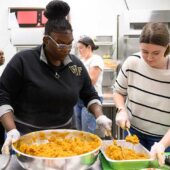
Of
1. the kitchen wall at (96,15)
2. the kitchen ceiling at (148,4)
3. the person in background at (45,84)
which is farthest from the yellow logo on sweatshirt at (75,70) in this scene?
the kitchen ceiling at (148,4)

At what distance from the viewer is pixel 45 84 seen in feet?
4.87

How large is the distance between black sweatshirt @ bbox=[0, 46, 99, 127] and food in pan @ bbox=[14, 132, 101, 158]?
152mm

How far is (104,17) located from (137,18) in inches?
45.4

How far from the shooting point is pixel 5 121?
4.58ft

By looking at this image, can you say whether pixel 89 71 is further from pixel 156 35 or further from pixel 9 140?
pixel 9 140

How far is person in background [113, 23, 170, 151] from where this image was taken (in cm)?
148

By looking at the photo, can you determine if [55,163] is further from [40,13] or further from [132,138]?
[40,13]

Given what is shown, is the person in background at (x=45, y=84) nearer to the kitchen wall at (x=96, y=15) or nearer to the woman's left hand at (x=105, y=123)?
the woman's left hand at (x=105, y=123)

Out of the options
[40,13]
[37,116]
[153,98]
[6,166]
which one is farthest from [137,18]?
[6,166]

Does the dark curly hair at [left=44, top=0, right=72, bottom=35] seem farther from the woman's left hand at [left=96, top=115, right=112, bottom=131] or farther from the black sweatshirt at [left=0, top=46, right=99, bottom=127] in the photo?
the woman's left hand at [left=96, top=115, right=112, bottom=131]

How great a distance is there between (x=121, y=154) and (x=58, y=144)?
30 cm

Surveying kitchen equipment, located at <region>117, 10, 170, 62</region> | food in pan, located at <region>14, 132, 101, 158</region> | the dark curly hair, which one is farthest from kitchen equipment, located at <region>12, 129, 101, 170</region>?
kitchen equipment, located at <region>117, 10, 170, 62</region>

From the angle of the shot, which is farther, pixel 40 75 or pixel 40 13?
pixel 40 13

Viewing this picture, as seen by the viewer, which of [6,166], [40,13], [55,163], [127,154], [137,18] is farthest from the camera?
[40,13]
